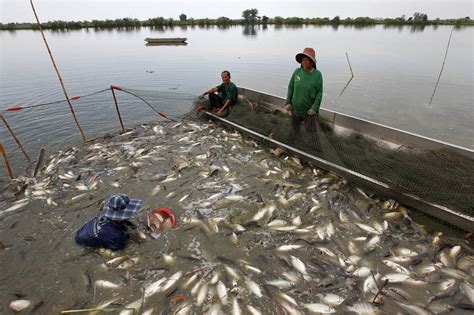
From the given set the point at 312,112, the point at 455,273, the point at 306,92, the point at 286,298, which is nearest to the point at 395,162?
the point at 312,112

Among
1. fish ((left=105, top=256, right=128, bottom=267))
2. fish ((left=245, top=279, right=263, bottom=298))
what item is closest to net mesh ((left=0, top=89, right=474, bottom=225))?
fish ((left=245, top=279, right=263, bottom=298))

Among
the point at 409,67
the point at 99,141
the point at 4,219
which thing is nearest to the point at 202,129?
the point at 99,141

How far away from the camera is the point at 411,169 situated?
4992 mm

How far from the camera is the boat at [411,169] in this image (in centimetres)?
430

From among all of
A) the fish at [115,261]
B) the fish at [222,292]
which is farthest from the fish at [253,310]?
the fish at [115,261]

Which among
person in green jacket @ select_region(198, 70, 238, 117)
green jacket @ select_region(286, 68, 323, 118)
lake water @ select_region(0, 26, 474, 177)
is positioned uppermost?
green jacket @ select_region(286, 68, 323, 118)

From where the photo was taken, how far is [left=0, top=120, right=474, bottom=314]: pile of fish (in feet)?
10.8

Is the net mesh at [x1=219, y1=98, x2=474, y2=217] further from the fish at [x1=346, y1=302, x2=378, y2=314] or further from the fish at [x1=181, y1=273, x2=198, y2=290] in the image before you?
the fish at [x1=181, y1=273, x2=198, y2=290]

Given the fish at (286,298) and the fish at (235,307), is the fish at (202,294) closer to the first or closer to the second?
the fish at (235,307)

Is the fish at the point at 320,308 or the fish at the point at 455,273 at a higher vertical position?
the fish at the point at 320,308

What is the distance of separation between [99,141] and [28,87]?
10028 mm

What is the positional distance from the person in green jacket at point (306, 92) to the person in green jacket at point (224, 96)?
8.05ft

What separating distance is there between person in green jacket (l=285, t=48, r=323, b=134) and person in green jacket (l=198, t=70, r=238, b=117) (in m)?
2.45

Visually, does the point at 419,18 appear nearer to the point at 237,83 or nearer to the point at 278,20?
the point at 278,20
